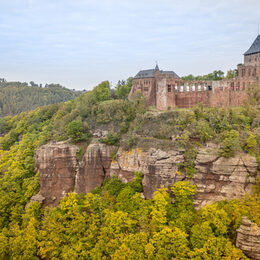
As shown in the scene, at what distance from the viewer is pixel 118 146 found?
1773 inches

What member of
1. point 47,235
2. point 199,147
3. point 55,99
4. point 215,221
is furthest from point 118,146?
point 55,99

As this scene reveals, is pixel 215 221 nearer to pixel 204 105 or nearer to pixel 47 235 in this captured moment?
pixel 47 235

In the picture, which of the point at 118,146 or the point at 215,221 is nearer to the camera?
the point at 215,221

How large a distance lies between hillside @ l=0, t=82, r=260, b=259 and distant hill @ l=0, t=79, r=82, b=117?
82.6 metres

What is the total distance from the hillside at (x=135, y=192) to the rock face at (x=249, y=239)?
639 mm

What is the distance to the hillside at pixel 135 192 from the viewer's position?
2917 centimetres

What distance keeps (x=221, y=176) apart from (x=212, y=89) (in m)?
21.9

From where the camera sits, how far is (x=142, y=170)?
39938 mm

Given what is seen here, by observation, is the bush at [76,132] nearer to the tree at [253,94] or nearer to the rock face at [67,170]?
the rock face at [67,170]

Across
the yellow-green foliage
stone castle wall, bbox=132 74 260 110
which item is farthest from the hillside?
stone castle wall, bbox=132 74 260 110

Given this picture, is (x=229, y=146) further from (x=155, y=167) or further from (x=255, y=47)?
(x=255, y=47)

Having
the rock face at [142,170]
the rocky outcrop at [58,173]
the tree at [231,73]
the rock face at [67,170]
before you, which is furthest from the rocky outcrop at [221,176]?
the tree at [231,73]

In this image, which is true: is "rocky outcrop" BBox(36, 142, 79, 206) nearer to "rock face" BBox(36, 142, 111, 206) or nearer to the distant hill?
"rock face" BBox(36, 142, 111, 206)

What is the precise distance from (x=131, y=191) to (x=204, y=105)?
79.5 feet
